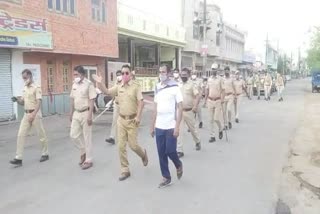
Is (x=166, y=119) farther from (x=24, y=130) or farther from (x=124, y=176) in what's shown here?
(x=24, y=130)

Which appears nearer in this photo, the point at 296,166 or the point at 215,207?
the point at 215,207

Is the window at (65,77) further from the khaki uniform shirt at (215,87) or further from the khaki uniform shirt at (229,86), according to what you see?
the khaki uniform shirt at (215,87)

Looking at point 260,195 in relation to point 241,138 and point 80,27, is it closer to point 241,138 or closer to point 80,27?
point 241,138

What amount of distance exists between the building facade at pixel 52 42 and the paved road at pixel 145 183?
5682 mm

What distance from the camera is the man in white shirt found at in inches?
267

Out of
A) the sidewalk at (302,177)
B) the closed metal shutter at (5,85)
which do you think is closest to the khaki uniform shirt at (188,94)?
the sidewalk at (302,177)

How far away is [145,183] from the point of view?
7027mm

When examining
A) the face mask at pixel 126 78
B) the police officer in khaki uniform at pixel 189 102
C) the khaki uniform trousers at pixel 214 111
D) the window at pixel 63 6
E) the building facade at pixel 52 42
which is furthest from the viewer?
the window at pixel 63 6

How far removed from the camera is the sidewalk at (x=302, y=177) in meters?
6.20

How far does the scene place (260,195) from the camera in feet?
21.0

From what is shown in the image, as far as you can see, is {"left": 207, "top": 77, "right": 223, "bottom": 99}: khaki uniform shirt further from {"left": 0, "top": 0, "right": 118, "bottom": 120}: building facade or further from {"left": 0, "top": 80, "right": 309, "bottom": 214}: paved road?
{"left": 0, "top": 0, "right": 118, "bottom": 120}: building facade

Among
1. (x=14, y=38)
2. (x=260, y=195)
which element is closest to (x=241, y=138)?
(x=260, y=195)

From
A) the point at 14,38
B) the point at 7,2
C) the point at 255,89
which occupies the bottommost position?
the point at 255,89

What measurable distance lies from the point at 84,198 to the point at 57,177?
4.77ft
